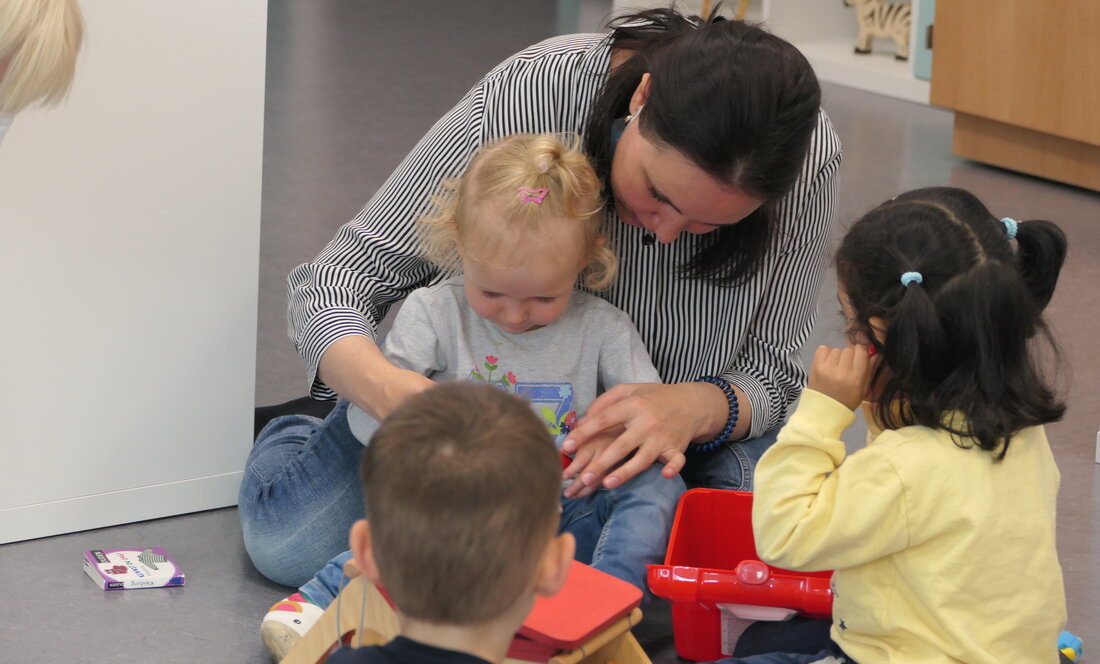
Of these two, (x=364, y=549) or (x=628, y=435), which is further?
(x=628, y=435)

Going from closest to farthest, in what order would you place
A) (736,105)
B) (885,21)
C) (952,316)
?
(952,316), (736,105), (885,21)

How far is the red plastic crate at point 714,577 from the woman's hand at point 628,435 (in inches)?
2.6

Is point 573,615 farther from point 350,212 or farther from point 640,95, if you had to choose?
Answer: point 350,212

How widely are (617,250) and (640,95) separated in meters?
0.24

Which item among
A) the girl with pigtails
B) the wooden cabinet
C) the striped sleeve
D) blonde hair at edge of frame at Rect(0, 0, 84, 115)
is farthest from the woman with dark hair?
the wooden cabinet

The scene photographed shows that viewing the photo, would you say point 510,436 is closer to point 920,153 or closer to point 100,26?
point 100,26

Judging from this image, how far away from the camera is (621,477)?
1503 millimetres

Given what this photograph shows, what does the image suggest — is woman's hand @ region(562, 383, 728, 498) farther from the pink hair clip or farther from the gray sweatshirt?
the pink hair clip

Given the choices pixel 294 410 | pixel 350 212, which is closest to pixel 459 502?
pixel 294 410

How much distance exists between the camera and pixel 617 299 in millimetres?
1658

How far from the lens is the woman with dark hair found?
1505mm

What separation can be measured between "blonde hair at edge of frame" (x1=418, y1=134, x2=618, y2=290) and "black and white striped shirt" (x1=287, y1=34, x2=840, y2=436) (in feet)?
0.38

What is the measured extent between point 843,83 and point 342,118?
1618mm

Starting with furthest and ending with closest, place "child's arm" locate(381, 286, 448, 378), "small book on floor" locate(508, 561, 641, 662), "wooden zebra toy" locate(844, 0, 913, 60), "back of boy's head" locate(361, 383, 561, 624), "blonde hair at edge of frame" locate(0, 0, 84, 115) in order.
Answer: "wooden zebra toy" locate(844, 0, 913, 60)
"child's arm" locate(381, 286, 448, 378)
"blonde hair at edge of frame" locate(0, 0, 84, 115)
"small book on floor" locate(508, 561, 641, 662)
"back of boy's head" locate(361, 383, 561, 624)
